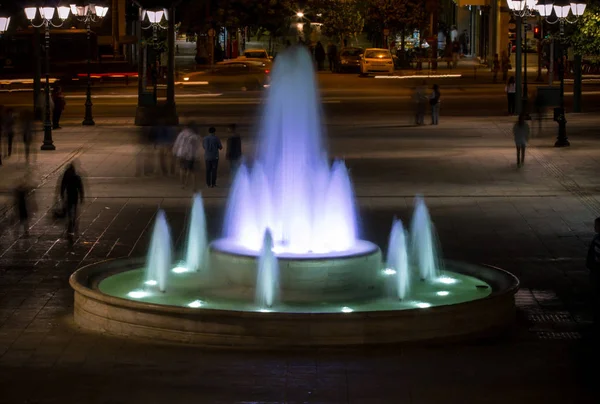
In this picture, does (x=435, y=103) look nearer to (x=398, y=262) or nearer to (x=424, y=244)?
(x=424, y=244)

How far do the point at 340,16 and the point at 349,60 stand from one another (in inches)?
732

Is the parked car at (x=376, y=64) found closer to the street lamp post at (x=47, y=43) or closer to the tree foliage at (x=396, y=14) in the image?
the tree foliage at (x=396, y=14)

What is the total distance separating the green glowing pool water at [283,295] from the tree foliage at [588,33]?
22.3m

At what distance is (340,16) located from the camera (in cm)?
9675

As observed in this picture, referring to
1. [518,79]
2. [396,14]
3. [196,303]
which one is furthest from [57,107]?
[396,14]

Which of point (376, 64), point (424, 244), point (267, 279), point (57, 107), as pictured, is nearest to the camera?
point (267, 279)

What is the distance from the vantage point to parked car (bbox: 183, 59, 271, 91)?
62.4m

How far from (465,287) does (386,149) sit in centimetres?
1785

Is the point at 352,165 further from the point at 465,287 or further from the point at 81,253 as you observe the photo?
the point at 465,287

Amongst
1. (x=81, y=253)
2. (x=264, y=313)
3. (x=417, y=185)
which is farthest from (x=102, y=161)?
(x=264, y=313)

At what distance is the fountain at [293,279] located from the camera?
13625mm

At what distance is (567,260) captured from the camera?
1881cm

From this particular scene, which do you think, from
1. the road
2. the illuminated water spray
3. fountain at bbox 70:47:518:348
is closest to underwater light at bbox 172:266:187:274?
fountain at bbox 70:47:518:348

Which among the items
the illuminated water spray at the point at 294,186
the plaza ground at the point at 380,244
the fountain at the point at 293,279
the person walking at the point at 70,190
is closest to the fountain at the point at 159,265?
the fountain at the point at 293,279
